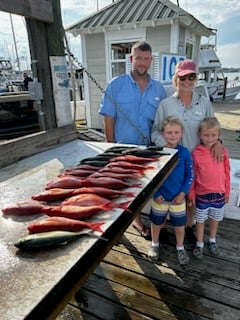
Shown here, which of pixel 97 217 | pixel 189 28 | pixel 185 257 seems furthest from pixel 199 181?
pixel 189 28

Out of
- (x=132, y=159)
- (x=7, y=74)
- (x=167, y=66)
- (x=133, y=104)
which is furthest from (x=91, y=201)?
(x=7, y=74)

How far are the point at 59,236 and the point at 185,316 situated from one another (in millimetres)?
1450

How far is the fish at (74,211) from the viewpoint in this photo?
4.03 ft

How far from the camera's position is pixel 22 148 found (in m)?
2.34

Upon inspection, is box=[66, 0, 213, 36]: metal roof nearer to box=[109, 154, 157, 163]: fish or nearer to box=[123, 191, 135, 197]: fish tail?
box=[109, 154, 157, 163]: fish

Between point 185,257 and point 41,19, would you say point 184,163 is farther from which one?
point 41,19

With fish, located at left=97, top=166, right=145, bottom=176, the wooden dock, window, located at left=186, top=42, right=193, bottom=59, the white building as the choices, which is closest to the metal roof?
the white building

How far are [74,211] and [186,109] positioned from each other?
5.65 ft

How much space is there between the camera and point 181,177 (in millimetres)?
2459

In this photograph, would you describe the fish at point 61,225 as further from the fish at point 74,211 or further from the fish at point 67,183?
the fish at point 67,183

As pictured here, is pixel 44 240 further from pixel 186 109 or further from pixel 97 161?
pixel 186 109

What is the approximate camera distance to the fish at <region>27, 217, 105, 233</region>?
1.15m

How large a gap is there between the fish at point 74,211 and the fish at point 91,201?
0.04 metres

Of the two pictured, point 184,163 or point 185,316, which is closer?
point 185,316
